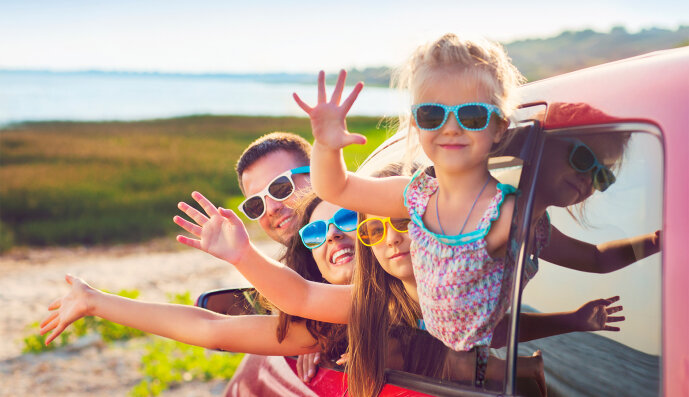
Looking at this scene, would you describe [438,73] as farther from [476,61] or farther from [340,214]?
[340,214]

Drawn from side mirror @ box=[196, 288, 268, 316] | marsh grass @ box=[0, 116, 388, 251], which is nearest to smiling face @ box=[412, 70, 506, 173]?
side mirror @ box=[196, 288, 268, 316]

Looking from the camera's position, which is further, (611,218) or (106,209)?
(106,209)

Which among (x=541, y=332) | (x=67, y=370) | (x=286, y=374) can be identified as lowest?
(x=67, y=370)

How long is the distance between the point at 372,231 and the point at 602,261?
0.63 m

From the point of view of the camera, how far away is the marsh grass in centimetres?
1506

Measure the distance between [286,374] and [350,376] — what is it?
0.49 m

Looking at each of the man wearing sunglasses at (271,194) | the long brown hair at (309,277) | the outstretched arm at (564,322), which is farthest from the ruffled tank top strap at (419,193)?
the man wearing sunglasses at (271,194)

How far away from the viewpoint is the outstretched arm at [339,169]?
162 centimetres

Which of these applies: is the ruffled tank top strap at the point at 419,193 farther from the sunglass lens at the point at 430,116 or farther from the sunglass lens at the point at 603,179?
the sunglass lens at the point at 603,179

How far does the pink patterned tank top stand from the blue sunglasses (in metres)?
0.15

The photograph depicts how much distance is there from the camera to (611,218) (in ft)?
4.54

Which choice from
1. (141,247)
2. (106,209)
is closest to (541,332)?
(141,247)

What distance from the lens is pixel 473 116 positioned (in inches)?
60.2

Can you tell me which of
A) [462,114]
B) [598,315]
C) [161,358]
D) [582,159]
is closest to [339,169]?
[462,114]
